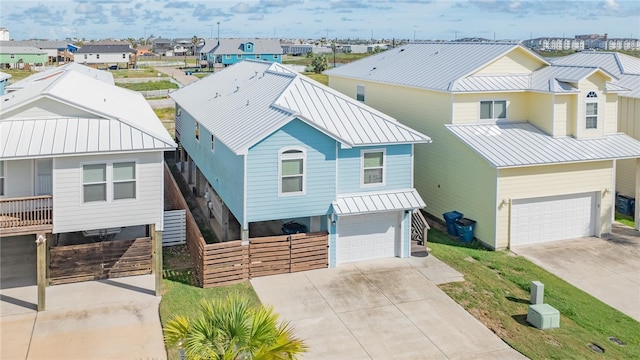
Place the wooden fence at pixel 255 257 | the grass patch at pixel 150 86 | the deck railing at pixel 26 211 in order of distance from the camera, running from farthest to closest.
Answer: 1. the grass patch at pixel 150 86
2. the wooden fence at pixel 255 257
3. the deck railing at pixel 26 211

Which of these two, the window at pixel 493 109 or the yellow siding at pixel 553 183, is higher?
the window at pixel 493 109

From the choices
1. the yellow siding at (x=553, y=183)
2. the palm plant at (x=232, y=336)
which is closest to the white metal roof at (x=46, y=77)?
the yellow siding at (x=553, y=183)

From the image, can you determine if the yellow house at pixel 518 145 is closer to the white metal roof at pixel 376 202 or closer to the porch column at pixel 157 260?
the white metal roof at pixel 376 202

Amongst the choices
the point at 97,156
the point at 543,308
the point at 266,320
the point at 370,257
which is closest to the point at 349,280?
the point at 370,257

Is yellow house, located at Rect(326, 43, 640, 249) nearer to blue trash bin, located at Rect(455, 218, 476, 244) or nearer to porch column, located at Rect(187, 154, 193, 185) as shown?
blue trash bin, located at Rect(455, 218, 476, 244)

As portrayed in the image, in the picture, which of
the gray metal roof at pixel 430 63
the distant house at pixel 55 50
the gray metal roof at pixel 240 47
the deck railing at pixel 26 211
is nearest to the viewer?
the deck railing at pixel 26 211

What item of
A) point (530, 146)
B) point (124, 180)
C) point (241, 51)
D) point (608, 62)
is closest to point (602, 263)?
point (530, 146)

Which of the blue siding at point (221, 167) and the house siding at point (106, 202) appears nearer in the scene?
the house siding at point (106, 202)
